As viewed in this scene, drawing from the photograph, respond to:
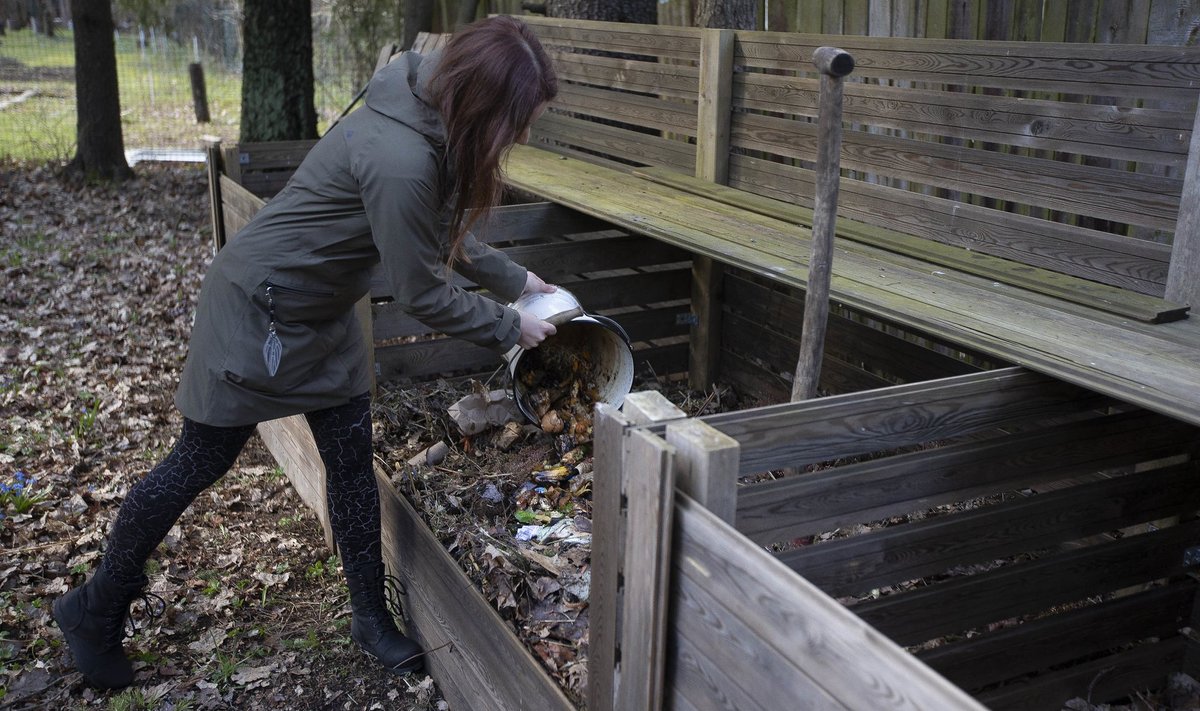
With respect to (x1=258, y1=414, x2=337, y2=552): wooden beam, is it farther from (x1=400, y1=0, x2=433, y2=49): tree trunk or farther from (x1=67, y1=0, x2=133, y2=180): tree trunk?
(x1=67, y1=0, x2=133, y2=180): tree trunk

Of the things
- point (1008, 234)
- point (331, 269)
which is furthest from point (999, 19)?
point (331, 269)

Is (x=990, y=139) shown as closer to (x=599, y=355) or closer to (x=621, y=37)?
(x=599, y=355)

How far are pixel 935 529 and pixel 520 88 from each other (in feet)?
5.19

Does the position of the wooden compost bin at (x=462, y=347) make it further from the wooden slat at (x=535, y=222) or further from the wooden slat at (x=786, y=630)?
the wooden slat at (x=786, y=630)

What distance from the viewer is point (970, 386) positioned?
2584 millimetres

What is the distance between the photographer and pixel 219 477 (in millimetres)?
3283

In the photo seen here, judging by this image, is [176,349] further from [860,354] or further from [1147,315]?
[1147,315]

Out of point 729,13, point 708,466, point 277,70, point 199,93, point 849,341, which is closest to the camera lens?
point 708,466

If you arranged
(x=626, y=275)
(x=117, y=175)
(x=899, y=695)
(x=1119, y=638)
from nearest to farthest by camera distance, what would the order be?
(x=899, y=695) → (x=1119, y=638) → (x=626, y=275) → (x=117, y=175)

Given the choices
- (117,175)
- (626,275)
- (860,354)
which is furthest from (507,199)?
(117,175)

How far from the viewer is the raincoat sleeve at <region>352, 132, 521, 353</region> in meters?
2.71

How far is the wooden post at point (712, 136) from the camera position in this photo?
16.1ft

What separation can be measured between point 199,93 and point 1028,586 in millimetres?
16228

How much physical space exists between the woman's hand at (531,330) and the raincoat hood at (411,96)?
0.68 m
